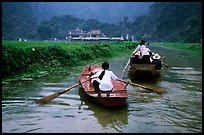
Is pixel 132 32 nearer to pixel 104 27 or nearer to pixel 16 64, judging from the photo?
pixel 104 27

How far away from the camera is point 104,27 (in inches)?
3504

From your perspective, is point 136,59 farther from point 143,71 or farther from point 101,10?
point 101,10

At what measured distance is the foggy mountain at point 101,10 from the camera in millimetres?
136875

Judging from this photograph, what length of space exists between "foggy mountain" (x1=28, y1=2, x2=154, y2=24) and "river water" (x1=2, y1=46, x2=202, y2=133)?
124 metres

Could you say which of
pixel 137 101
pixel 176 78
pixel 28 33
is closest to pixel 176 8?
pixel 28 33

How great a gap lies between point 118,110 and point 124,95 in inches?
17.7

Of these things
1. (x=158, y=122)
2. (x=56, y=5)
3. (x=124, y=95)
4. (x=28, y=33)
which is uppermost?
(x=56, y=5)

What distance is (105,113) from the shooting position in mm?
6922

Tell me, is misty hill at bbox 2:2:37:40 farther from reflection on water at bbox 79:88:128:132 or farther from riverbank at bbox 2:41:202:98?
reflection on water at bbox 79:88:128:132

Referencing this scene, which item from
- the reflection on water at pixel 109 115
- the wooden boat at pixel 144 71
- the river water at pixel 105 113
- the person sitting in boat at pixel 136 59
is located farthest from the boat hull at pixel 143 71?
the reflection on water at pixel 109 115

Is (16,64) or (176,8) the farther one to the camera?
Result: (176,8)

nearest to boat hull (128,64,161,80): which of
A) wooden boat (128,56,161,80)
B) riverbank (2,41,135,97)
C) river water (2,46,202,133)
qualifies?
wooden boat (128,56,161,80)

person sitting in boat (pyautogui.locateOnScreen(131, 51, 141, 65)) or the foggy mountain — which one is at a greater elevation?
the foggy mountain

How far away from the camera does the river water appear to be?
19.2 feet
